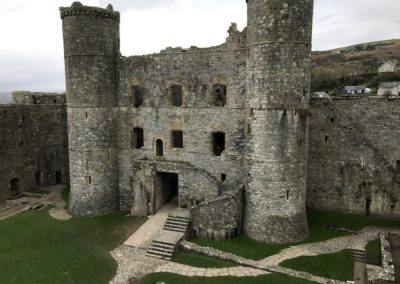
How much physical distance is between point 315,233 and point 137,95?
14157 millimetres

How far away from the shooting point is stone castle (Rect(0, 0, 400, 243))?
18312 millimetres

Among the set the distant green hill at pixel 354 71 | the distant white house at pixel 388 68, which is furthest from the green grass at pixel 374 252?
the distant white house at pixel 388 68

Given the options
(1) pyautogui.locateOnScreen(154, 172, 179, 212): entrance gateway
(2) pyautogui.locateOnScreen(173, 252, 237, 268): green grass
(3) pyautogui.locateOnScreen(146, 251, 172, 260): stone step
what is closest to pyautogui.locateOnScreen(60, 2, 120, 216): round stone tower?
(1) pyautogui.locateOnScreen(154, 172, 179, 212): entrance gateway

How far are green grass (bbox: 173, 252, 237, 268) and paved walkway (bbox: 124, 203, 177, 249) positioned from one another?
2.10m

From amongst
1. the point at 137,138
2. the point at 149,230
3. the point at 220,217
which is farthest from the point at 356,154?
the point at 137,138

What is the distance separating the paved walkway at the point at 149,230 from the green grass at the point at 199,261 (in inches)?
82.8

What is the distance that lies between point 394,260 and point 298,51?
11091mm

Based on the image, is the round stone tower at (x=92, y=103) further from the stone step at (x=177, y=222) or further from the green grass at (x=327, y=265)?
the green grass at (x=327, y=265)

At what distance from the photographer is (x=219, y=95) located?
22.4 metres

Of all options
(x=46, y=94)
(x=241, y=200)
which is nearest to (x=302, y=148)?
(x=241, y=200)

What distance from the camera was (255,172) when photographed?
18891 millimetres

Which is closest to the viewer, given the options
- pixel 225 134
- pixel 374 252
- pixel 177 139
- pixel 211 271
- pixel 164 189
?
pixel 211 271

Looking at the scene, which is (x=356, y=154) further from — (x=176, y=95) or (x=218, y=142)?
(x=176, y=95)

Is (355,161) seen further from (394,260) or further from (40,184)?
(40,184)
